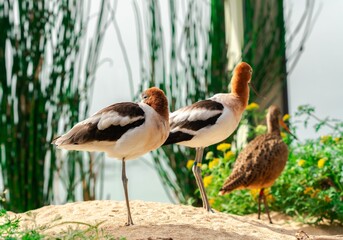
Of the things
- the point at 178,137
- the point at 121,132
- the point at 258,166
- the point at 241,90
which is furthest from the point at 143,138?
the point at 258,166

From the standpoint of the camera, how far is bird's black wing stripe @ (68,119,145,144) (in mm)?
2977

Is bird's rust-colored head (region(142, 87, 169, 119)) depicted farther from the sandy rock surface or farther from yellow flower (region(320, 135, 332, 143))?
yellow flower (region(320, 135, 332, 143))

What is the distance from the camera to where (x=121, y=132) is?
9.80ft

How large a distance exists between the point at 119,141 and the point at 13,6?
1.95 m

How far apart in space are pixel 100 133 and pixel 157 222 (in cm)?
49

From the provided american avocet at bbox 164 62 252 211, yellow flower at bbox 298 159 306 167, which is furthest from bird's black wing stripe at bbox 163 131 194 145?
yellow flower at bbox 298 159 306 167

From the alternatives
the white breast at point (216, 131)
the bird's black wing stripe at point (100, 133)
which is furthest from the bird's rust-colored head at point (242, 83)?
the bird's black wing stripe at point (100, 133)

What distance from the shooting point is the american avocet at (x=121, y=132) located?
2.98 m

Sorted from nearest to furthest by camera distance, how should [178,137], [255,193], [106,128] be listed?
1. [106,128]
2. [178,137]
3. [255,193]

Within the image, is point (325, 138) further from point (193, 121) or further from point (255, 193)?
point (193, 121)

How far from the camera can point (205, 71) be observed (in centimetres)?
500

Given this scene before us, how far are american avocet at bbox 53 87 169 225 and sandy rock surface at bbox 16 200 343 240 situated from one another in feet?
0.49

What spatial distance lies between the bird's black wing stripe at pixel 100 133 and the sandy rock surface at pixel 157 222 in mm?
337

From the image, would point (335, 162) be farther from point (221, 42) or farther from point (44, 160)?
point (44, 160)
